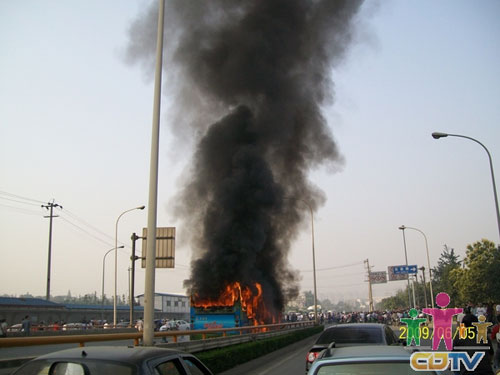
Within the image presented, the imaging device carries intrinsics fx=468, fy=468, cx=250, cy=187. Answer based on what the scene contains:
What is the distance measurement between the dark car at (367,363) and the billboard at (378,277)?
7460 centimetres

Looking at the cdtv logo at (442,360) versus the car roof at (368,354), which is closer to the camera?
the cdtv logo at (442,360)

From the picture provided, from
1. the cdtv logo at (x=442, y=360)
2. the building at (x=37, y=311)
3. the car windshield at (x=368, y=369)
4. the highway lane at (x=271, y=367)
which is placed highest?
the cdtv logo at (x=442, y=360)

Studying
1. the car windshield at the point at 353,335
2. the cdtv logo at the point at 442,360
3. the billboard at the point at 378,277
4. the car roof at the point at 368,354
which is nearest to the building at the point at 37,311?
the car windshield at the point at 353,335

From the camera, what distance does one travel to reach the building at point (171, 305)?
235 ft

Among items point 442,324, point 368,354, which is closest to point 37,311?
point 442,324

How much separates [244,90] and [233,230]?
10914 millimetres

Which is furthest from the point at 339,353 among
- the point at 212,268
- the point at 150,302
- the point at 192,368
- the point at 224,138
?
the point at 224,138

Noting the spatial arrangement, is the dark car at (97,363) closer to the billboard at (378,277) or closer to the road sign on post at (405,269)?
the road sign on post at (405,269)

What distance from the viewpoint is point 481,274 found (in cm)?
4806

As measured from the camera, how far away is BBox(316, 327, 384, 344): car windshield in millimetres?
8945

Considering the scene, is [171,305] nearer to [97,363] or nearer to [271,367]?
[271,367]

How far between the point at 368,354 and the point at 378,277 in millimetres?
76025

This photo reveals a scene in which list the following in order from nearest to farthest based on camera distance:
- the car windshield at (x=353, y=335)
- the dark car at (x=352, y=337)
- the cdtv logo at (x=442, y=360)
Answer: the cdtv logo at (x=442, y=360) → the dark car at (x=352, y=337) → the car windshield at (x=353, y=335)

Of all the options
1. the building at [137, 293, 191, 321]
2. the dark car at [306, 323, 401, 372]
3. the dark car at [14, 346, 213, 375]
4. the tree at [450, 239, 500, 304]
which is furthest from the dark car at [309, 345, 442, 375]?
the building at [137, 293, 191, 321]
